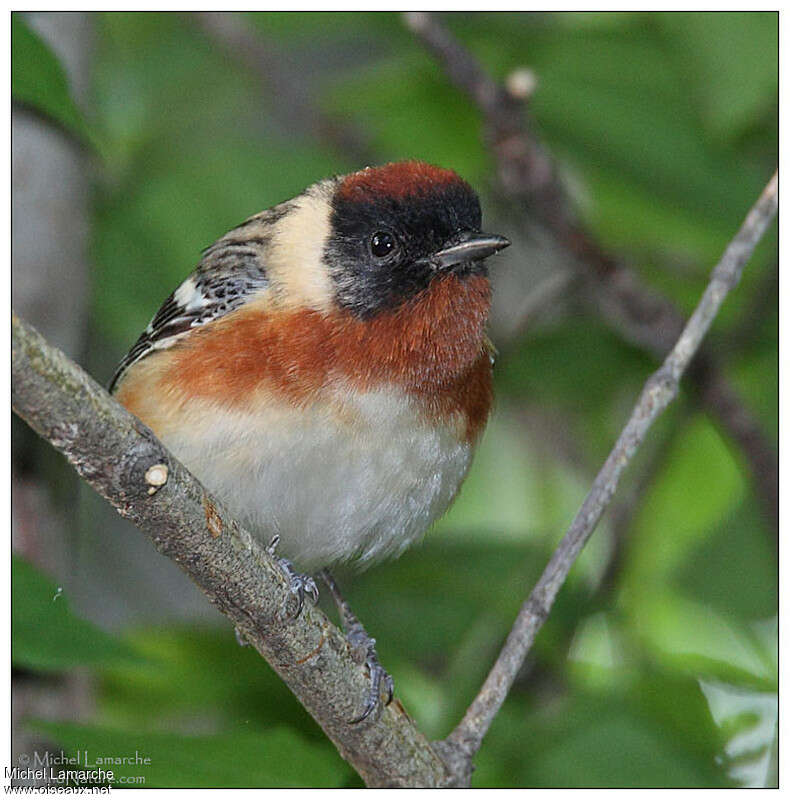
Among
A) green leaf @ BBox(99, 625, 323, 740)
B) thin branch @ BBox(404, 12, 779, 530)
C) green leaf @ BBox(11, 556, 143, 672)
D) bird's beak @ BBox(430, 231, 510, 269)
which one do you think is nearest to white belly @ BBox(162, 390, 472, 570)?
bird's beak @ BBox(430, 231, 510, 269)

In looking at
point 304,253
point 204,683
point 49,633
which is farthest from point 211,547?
point 204,683

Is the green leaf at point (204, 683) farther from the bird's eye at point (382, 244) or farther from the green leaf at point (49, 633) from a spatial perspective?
the bird's eye at point (382, 244)

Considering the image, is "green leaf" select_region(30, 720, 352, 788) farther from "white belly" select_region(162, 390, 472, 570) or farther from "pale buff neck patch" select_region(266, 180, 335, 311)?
"pale buff neck patch" select_region(266, 180, 335, 311)

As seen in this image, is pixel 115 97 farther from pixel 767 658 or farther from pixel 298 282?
pixel 767 658

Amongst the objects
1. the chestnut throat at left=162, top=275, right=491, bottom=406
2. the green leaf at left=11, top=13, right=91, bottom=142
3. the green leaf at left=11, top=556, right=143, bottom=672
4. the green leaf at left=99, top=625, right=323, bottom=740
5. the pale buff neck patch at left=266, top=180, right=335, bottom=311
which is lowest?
the green leaf at left=99, top=625, right=323, bottom=740

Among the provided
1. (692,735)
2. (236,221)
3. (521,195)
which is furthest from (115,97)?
(692,735)

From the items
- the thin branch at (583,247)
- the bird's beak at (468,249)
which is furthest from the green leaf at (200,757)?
the thin branch at (583,247)

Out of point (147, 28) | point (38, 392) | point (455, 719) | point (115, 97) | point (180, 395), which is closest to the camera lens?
point (38, 392)
